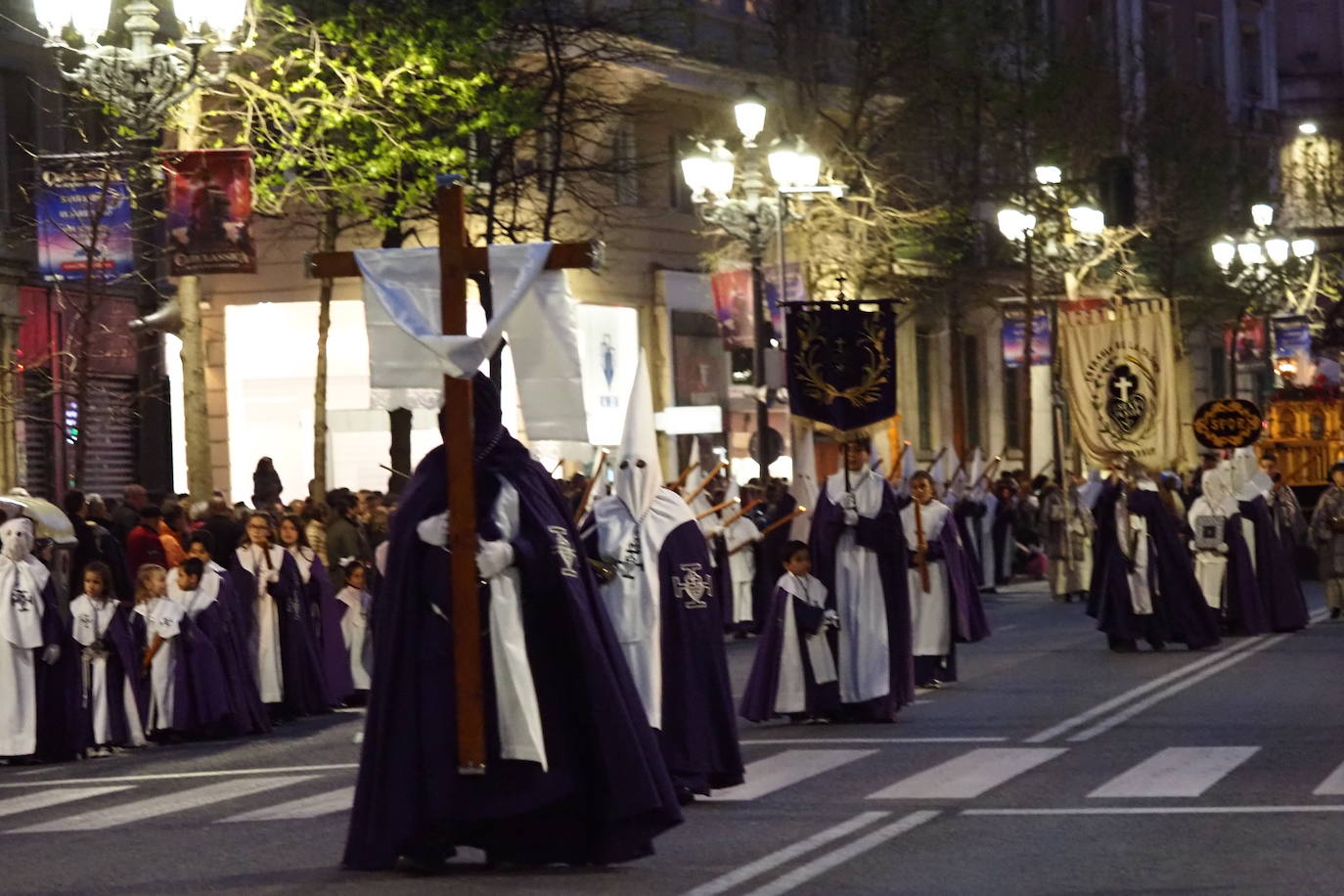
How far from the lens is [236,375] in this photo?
40.2m

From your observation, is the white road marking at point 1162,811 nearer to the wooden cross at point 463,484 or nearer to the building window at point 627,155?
the wooden cross at point 463,484

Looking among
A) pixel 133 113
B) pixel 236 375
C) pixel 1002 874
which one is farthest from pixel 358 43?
pixel 1002 874

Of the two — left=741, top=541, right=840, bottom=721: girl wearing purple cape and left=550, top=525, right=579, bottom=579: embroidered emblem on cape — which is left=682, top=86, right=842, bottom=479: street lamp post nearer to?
left=741, top=541, right=840, bottom=721: girl wearing purple cape

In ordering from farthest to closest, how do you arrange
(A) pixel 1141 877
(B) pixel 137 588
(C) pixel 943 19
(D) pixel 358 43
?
(C) pixel 943 19, (D) pixel 358 43, (B) pixel 137 588, (A) pixel 1141 877

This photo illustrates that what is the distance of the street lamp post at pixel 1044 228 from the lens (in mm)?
43494

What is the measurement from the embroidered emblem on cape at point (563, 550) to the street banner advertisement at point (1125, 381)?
→ 19495mm

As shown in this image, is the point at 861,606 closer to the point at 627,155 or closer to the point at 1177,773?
the point at 1177,773

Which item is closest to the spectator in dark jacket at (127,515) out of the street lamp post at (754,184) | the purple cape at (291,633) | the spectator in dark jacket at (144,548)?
the spectator in dark jacket at (144,548)

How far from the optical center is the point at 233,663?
21.4m

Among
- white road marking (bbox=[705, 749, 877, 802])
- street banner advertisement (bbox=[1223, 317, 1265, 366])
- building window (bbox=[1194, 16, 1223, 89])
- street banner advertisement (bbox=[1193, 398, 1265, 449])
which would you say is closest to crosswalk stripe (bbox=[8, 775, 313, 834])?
white road marking (bbox=[705, 749, 877, 802])

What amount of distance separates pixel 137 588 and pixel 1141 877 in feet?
37.5

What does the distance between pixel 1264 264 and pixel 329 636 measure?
3737 centimetres

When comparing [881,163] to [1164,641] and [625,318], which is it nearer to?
[625,318]

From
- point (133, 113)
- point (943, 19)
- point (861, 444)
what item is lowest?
point (861, 444)
